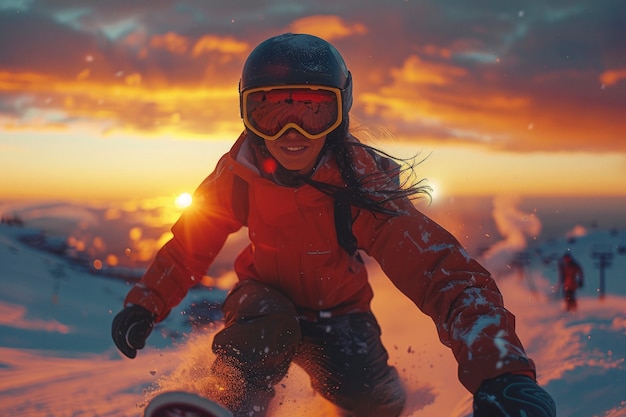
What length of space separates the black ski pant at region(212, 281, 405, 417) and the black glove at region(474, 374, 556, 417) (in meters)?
1.16

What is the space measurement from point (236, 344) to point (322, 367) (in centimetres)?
60

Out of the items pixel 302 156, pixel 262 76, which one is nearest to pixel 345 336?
pixel 302 156

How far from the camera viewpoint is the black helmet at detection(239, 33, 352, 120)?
2.77m

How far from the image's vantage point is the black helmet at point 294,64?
2.77m

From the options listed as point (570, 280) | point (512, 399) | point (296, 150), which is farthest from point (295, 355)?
point (570, 280)

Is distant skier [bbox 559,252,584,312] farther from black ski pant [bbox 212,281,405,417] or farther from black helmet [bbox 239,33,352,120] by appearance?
black helmet [bbox 239,33,352,120]

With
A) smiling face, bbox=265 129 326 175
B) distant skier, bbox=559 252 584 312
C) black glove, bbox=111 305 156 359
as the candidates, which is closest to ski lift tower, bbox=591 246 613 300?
distant skier, bbox=559 252 584 312

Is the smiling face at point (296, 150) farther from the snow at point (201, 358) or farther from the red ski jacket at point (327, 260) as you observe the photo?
the snow at point (201, 358)

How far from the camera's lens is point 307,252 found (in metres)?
2.96

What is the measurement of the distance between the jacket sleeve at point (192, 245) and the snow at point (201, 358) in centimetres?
16

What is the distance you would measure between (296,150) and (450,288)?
1028 mm

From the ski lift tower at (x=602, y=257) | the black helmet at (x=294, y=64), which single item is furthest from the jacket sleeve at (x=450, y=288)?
the ski lift tower at (x=602, y=257)

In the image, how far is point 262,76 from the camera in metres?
2.80

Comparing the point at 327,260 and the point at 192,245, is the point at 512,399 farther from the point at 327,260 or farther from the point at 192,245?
the point at 192,245
